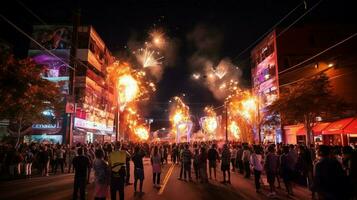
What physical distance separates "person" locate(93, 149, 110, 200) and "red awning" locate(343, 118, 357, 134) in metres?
21.3

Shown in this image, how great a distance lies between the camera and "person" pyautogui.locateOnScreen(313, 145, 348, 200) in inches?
229

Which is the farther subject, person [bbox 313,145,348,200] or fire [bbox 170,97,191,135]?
fire [bbox 170,97,191,135]

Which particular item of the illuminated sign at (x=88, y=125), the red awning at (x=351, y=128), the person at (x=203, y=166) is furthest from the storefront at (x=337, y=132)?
the illuminated sign at (x=88, y=125)

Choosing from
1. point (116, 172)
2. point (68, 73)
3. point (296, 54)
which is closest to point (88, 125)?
point (68, 73)

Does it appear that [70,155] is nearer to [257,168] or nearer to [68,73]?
[257,168]

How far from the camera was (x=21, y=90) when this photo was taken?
20406mm

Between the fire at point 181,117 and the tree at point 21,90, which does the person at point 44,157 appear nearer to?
the tree at point 21,90

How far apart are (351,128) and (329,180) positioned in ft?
67.5

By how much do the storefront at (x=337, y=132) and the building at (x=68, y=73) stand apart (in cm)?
2640

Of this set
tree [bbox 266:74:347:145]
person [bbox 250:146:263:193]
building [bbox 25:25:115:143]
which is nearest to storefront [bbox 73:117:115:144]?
building [bbox 25:25:115:143]

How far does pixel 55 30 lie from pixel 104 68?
37.2 ft

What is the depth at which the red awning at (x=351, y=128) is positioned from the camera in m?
23.2

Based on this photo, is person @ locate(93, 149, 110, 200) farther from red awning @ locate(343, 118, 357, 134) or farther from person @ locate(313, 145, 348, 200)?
red awning @ locate(343, 118, 357, 134)

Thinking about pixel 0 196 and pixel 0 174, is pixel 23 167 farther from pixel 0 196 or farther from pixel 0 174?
pixel 0 196
